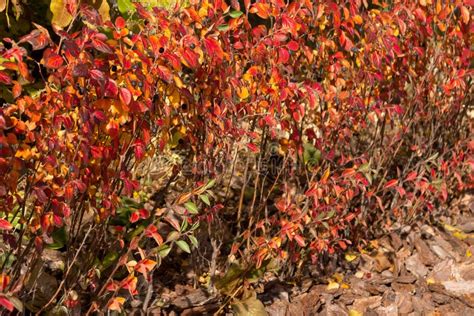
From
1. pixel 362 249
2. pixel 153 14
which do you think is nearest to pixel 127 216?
pixel 153 14

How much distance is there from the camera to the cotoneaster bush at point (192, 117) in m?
2.07

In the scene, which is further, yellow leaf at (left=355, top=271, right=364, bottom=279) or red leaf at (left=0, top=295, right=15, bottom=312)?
yellow leaf at (left=355, top=271, right=364, bottom=279)

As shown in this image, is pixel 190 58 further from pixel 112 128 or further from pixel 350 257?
pixel 350 257

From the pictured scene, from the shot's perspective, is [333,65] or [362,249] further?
[362,249]

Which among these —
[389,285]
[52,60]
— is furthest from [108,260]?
[389,285]

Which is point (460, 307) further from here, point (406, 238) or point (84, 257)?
point (84, 257)

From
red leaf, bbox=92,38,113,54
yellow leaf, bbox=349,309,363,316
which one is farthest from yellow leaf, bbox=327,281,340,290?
red leaf, bbox=92,38,113,54

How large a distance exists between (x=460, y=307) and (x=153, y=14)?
2248 mm

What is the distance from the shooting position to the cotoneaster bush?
6.78 ft

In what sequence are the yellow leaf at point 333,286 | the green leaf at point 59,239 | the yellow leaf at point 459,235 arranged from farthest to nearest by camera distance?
the yellow leaf at point 459,235
the yellow leaf at point 333,286
the green leaf at point 59,239

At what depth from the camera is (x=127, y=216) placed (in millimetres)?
3111

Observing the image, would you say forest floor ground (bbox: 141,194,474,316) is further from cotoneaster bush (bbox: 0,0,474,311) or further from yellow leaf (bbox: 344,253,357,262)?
cotoneaster bush (bbox: 0,0,474,311)

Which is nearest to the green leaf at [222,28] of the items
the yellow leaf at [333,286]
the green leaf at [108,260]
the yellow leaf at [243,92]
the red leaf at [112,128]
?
the yellow leaf at [243,92]

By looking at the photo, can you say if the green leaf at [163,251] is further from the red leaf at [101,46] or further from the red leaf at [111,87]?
the red leaf at [101,46]
